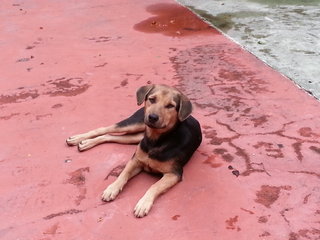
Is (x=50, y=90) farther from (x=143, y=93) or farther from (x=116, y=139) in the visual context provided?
(x=143, y=93)

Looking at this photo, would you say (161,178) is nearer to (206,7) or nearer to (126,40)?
(126,40)

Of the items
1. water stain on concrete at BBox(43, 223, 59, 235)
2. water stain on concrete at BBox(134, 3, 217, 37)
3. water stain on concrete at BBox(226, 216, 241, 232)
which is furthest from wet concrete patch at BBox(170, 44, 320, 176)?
water stain on concrete at BBox(43, 223, 59, 235)

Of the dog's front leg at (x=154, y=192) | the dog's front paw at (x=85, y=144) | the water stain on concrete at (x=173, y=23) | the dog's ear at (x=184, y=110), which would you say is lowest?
the water stain on concrete at (x=173, y=23)

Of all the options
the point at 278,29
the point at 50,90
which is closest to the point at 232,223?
the point at 50,90

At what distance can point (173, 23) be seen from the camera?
8.40 meters

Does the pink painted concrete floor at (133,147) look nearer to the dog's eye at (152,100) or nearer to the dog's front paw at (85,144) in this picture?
the dog's front paw at (85,144)

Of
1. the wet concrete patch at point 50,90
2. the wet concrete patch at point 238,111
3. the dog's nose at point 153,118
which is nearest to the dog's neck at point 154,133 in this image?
the dog's nose at point 153,118

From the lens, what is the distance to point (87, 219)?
11.3 ft

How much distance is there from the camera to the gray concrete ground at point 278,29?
20.2 ft

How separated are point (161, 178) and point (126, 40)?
431 centimetres

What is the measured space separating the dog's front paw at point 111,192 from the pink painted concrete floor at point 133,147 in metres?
0.06

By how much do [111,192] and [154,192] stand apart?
364mm

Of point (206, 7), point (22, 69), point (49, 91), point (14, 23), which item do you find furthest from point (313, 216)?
point (14, 23)

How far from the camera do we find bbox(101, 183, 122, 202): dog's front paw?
11.9 ft
